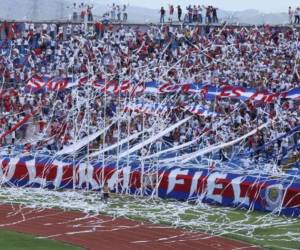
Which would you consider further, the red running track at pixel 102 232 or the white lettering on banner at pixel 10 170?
the white lettering on banner at pixel 10 170

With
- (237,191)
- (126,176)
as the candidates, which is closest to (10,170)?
(126,176)

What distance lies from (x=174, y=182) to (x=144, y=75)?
5.22 metres

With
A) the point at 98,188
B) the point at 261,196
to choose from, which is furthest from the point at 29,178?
the point at 261,196

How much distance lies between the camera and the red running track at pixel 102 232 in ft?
84.4

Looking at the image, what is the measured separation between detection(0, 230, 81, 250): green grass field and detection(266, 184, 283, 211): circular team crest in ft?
25.7

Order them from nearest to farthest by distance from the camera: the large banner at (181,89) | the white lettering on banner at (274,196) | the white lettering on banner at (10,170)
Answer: the white lettering on banner at (274,196) < the large banner at (181,89) < the white lettering on banner at (10,170)

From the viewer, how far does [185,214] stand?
30297mm

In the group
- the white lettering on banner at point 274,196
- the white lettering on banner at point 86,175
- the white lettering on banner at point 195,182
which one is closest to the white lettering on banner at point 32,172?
the white lettering on banner at point 86,175

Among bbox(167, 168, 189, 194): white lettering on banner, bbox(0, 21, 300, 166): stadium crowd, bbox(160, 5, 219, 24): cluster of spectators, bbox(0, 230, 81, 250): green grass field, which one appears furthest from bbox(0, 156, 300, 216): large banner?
bbox(160, 5, 219, 24): cluster of spectators

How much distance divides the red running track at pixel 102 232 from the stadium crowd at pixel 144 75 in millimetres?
3907

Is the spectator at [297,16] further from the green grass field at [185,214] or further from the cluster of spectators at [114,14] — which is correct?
the green grass field at [185,214]

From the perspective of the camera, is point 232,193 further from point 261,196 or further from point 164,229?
point 164,229

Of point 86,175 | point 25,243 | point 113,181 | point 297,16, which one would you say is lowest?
point 25,243

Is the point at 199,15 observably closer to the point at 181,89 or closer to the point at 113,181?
the point at 181,89
